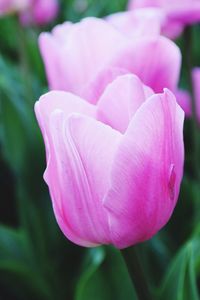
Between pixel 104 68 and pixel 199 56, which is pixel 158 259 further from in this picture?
pixel 199 56

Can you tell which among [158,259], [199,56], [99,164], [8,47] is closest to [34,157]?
[158,259]

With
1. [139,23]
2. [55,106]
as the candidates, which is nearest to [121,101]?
[55,106]

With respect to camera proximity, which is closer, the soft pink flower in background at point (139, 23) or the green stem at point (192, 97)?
the soft pink flower in background at point (139, 23)

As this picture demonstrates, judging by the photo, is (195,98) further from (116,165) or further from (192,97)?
(116,165)

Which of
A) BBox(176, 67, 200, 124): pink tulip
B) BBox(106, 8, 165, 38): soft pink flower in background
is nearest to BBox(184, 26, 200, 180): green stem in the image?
BBox(176, 67, 200, 124): pink tulip

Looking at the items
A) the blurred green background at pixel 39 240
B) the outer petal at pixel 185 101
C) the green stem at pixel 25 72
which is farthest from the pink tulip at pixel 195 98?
the green stem at pixel 25 72

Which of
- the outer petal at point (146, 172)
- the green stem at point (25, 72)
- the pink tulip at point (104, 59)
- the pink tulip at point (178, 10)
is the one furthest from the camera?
the green stem at point (25, 72)

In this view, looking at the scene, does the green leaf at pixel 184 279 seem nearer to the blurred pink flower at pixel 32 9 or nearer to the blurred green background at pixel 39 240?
the blurred green background at pixel 39 240
